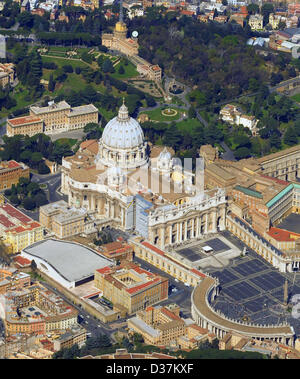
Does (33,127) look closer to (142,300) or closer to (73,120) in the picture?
(73,120)

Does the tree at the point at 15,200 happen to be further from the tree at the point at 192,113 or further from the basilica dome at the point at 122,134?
the tree at the point at 192,113

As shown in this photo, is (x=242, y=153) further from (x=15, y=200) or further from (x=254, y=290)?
(x=254, y=290)

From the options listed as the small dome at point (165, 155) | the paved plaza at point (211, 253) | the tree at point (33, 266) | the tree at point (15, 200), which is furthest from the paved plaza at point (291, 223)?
the tree at point (15, 200)

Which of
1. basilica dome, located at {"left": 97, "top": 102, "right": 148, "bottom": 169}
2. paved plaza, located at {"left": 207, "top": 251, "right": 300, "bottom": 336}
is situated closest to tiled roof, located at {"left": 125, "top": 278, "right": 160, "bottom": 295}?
paved plaza, located at {"left": 207, "top": 251, "right": 300, "bottom": 336}

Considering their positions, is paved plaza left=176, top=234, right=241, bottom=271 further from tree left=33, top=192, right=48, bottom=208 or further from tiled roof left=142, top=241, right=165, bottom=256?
tree left=33, top=192, right=48, bottom=208

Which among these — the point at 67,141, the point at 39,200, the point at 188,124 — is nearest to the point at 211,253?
the point at 39,200

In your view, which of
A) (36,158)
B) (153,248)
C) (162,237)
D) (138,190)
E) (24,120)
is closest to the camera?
(153,248)
